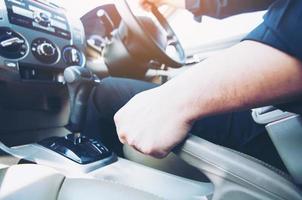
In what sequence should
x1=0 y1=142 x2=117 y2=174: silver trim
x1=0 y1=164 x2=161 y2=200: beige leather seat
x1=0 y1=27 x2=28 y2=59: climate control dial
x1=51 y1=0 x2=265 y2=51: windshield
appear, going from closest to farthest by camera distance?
x1=0 y1=164 x2=161 y2=200: beige leather seat
x1=0 y1=142 x2=117 y2=174: silver trim
x1=0 y1=27 x2=28 y2=59: climate control dial
x1=51 y1=0 x2=265 y2=51: windshield

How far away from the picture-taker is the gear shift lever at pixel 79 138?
0.58 m

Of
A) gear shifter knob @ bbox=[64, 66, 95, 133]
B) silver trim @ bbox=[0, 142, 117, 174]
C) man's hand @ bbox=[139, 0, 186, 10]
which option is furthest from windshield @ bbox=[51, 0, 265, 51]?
silver trim @ bbox=[0, 142, 117, 174]

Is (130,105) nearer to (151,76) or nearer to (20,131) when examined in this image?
(20,131)

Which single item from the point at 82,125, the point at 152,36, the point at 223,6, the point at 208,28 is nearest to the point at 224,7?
the point at 223,6

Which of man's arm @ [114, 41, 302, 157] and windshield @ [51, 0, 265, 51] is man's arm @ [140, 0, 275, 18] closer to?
man's arm @ [114, 41, 302, 157]

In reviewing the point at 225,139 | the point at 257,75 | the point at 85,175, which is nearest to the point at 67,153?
the point at 85,175

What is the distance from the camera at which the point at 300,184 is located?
325 mm

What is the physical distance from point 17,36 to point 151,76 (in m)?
0.72

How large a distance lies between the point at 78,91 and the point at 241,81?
1.55 feet

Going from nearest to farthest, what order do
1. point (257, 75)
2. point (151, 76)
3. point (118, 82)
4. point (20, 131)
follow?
point (257, 75) → point (118, 82) → point (20, 131) → point (151, 76)

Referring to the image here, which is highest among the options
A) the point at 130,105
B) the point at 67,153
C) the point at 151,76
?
the point at 130,105

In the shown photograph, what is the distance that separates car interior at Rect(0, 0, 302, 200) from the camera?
1.13 feet

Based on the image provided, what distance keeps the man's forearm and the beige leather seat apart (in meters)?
0.17

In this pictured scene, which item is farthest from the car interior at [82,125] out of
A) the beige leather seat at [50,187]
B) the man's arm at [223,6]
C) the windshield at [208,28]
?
the windshield at [208,28]
